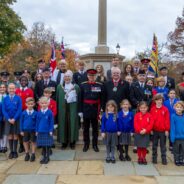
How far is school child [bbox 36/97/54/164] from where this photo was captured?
723 centimetres

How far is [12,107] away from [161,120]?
3432mm

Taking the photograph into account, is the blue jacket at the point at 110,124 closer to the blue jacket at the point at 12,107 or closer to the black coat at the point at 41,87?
the black coat at the point at 41,87

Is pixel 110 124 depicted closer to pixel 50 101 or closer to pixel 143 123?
pixel 143 123

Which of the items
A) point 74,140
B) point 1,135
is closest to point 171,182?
point 74,140

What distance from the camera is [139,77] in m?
7.99

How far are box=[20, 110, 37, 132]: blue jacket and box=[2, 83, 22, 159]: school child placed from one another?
33 centimetres

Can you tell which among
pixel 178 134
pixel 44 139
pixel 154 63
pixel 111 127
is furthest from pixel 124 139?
pixel 154 63

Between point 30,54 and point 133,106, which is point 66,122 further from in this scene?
point 30,54

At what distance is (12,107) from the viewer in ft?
25.2

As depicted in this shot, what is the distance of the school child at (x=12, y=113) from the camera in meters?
7.68

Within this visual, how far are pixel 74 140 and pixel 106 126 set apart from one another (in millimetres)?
1465

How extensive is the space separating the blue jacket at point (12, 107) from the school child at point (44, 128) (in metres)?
0.65

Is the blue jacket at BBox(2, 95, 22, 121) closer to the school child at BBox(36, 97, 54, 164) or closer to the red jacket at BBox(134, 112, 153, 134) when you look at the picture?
the school child at BBox(36, 97, 54, 164)

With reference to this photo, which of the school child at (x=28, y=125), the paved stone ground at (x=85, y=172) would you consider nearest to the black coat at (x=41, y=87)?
the school child at (x=28, y=125)
